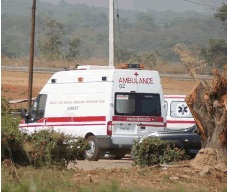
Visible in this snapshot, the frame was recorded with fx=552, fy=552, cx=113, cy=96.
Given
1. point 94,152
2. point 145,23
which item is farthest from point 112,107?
point 145,23

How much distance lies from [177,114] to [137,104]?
479cm

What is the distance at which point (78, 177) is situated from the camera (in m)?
9.69

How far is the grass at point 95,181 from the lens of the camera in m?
8.52

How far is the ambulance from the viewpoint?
50.0 feet

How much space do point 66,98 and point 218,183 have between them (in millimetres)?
7592

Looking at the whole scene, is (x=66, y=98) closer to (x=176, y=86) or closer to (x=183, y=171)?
(x=183, y=171)

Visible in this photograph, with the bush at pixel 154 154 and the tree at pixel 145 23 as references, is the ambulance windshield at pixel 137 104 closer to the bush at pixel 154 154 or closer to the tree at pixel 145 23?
the bush at pixel 154 154

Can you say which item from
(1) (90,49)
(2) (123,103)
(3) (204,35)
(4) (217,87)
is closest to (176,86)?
(2) (123,103)

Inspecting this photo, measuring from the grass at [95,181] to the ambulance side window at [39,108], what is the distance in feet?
22.5

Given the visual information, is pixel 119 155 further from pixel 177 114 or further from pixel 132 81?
pixel 177 114

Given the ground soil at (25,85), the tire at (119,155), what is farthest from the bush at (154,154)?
the ground soil at (25,85)

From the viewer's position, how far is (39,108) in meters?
17.2

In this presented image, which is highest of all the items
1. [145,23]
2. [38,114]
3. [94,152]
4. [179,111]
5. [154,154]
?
[145,23]

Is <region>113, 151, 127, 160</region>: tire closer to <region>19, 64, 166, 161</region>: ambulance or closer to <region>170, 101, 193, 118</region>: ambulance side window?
Result: <region>19, 64, 166, 161</region>: ambulance
